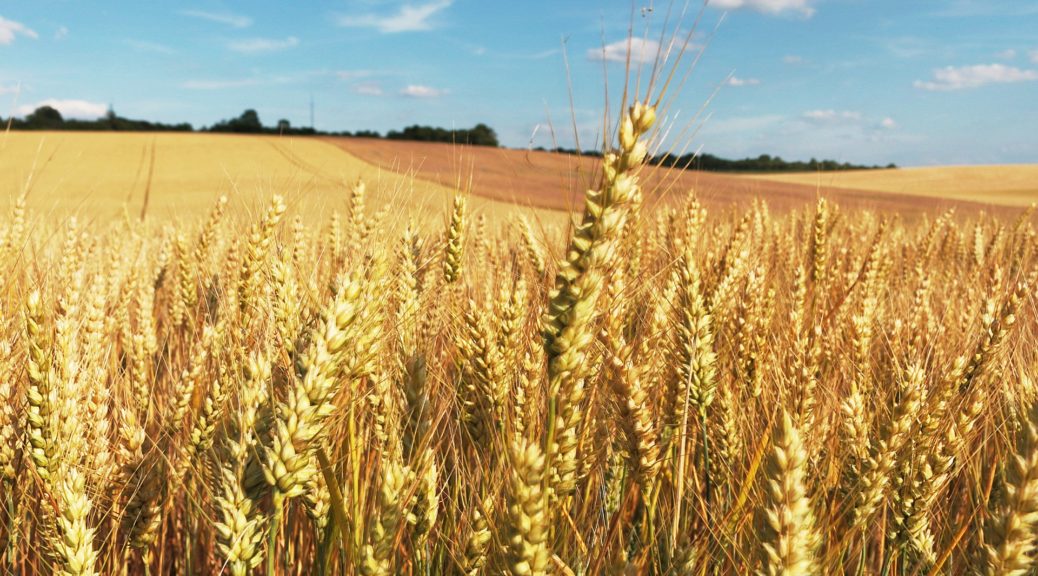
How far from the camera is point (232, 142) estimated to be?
3362 cm

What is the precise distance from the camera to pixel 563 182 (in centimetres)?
121

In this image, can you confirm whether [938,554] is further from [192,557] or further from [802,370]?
[192,557]

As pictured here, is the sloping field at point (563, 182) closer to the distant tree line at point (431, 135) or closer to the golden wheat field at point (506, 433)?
the golden wheat field at point (506, 433)

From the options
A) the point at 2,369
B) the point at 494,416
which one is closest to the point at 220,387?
the point at 2,369

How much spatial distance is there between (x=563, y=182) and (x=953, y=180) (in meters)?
50.8

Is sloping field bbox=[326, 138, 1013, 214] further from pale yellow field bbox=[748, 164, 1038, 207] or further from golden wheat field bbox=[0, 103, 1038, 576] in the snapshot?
pale yellow field bbox=[748, 164, 1038, 207]

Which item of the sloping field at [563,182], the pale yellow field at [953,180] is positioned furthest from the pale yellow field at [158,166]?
the pale yellow field at [953,180]

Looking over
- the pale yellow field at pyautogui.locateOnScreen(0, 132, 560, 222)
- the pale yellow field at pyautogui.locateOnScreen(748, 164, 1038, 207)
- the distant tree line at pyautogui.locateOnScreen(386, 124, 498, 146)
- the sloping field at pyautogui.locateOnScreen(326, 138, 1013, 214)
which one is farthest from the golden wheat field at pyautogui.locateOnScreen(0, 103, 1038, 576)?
the distant tree line at pyautogui.locateOnScreen(386, 124, 498, 146)

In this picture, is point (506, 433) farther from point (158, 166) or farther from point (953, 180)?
point (953, 180)

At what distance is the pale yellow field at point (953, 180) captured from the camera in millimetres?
37031

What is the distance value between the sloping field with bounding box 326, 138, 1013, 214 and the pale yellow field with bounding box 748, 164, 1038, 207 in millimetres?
10038

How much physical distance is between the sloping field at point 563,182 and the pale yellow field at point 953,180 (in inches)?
395

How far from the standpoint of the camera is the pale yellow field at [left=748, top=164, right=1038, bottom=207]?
1458 inches

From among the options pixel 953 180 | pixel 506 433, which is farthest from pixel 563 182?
pixel 953 180
